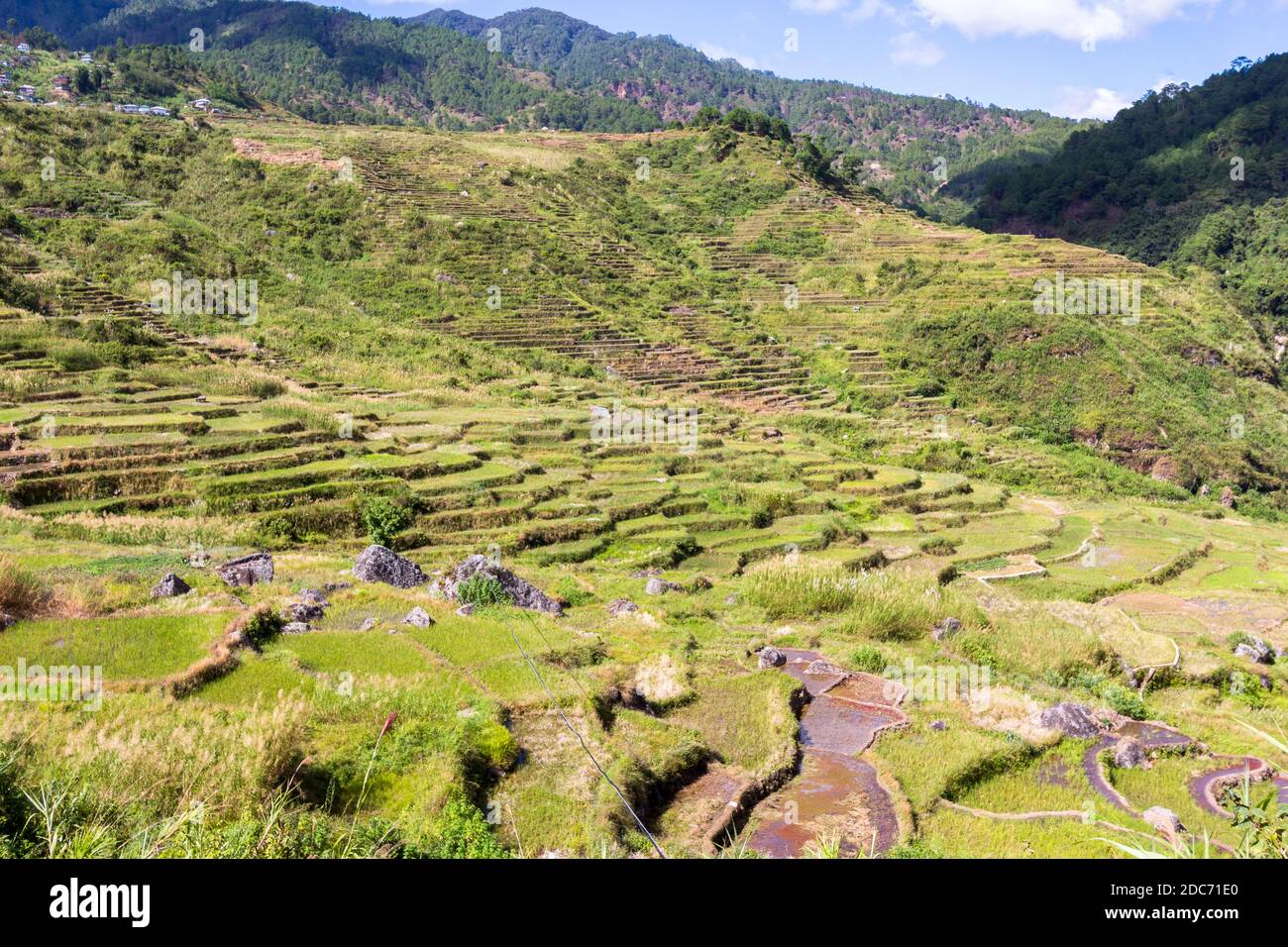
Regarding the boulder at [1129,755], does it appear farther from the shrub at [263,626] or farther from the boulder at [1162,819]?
the shrub at [263,626]

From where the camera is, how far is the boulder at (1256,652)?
18.3m

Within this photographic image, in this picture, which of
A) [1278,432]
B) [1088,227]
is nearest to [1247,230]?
[1088,227]

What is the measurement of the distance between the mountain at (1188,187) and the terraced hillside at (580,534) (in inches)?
922

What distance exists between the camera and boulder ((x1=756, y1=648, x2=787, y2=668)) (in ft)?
42.2

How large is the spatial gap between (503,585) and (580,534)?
6.46 meters

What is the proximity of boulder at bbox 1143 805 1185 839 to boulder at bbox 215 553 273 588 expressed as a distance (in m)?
12.6

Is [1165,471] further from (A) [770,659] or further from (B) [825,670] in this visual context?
(A) [770,659]

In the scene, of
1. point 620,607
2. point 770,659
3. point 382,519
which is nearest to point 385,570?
point 382,519

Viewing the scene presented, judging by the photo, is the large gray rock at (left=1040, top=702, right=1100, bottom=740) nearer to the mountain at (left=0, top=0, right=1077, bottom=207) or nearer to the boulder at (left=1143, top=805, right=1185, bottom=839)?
the boulder at (left=1143, top=805, right=1185, bottom=839)

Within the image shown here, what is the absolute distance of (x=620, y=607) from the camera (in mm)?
15125

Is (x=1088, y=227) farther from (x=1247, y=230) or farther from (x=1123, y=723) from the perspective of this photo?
(x=1123, y=723)

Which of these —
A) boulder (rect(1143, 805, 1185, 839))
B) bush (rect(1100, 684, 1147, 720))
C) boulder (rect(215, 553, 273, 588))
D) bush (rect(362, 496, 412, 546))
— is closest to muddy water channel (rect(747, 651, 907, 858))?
boulder (rect(1143, 805, 1185, 839))

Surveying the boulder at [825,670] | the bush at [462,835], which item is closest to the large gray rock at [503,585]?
the boulder at [825,670]

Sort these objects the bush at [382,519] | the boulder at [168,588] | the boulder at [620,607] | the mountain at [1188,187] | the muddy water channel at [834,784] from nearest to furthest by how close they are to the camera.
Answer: the muddy water channel at [834,784] → the boulder at [168,588] → the boulder at [620,607] → the bush at [382,519] → the mountain at [1188,187]
